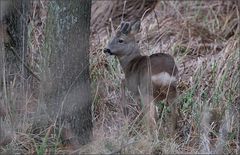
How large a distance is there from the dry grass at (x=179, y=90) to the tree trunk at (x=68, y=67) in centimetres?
19

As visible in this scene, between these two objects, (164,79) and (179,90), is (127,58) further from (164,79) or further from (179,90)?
(164,79)

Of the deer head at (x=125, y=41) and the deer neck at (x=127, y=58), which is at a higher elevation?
the deer head at (x=125, y=41)

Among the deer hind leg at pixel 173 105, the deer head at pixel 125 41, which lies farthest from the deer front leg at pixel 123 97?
the deer hind leg at pixel 173 105

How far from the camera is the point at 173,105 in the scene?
285 inches

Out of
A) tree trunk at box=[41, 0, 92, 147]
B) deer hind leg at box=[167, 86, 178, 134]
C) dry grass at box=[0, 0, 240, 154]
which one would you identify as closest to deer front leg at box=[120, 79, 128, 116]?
dry grass at box=[0, 0, 240, 154]

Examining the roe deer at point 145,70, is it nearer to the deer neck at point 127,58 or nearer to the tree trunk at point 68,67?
the deer neck at point 127,58

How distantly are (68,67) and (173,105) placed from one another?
139cm

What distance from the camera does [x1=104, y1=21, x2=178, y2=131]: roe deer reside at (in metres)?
7.11

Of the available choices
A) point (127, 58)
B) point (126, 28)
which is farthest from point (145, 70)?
point (126, 28)

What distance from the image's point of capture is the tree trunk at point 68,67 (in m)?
6.20

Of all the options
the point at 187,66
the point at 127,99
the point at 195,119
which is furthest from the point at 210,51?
the point at 195,119

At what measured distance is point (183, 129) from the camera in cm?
712

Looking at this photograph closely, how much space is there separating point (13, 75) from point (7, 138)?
3.14 ft

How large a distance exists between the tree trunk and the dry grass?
0.63 feet
